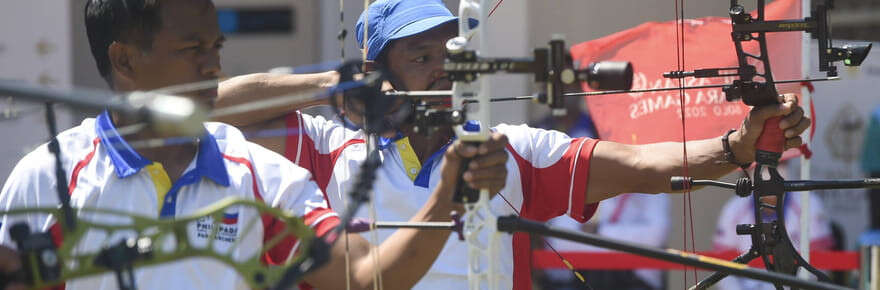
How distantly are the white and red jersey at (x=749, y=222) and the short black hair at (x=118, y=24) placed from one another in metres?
3.27

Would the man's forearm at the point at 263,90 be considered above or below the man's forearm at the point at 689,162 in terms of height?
above

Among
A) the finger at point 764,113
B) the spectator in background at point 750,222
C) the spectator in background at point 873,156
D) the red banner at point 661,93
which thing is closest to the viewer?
the finger at point 764,113

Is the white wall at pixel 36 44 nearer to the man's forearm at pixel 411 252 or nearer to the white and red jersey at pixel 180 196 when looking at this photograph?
the white and red jersey at pixel 180 196

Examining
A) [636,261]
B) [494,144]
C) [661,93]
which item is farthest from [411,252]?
[636,261]

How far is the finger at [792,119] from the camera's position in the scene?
242 cm

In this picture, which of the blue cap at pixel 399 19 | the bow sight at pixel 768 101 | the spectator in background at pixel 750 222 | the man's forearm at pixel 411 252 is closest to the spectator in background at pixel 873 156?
the spectator in background at pixel 750 222

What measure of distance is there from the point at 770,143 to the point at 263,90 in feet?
4.14

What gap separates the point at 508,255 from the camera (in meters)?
2.46

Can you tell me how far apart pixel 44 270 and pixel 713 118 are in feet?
7.52

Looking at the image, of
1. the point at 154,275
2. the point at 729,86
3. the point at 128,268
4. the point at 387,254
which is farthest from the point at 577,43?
the point at 128,268

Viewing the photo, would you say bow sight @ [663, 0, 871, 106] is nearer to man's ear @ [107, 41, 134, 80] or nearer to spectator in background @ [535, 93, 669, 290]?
man's ear @ [107, 41, 134, 80]

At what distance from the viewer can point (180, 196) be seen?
2012 mm

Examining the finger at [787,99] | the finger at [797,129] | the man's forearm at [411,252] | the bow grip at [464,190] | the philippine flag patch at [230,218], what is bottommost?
the man's forearm at [411,252]

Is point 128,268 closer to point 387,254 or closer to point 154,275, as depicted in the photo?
point 154,275
